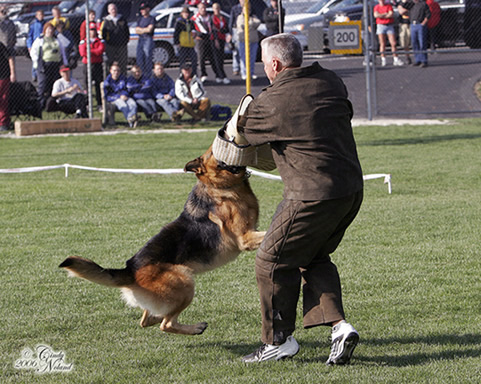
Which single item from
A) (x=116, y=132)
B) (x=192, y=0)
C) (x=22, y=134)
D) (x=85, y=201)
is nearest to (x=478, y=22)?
(x=192, y=0)

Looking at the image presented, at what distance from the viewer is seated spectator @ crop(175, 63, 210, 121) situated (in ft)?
51.4

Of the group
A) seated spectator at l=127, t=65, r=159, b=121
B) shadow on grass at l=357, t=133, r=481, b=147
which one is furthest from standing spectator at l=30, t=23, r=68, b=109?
shadow on grass at l=357, t=133, r=481, b=147

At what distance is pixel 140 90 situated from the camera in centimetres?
1565

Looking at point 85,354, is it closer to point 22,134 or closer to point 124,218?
point 124,218

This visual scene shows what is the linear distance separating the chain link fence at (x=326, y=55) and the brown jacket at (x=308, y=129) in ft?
37.6

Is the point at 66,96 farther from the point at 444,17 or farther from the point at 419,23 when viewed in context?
the point at 444,17

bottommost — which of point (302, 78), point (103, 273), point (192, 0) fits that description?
point (103, 273)

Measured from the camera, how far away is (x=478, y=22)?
727 inches

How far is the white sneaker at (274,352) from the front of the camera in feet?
13.3

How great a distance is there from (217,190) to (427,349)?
157 cm

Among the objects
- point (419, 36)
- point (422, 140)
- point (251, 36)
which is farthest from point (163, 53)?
point (422, 140)

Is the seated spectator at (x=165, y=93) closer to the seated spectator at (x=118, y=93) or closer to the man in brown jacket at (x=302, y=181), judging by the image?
the seated spectator at (x=118, y=93)

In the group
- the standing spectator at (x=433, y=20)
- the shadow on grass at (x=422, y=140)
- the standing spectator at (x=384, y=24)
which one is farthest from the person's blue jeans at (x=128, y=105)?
the standing spectator at (x=433, y=20)

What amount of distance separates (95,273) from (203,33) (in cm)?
1500
